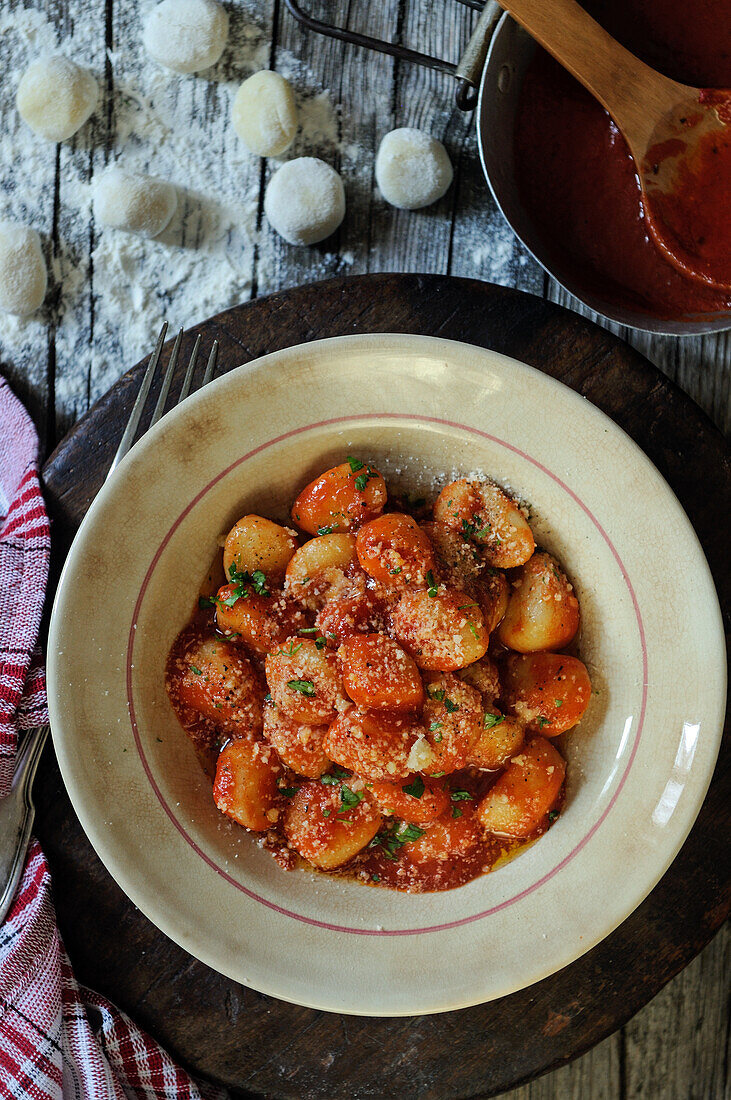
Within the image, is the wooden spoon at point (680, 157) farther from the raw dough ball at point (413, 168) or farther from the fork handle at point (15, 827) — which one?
the fork handle at point (15, 827)

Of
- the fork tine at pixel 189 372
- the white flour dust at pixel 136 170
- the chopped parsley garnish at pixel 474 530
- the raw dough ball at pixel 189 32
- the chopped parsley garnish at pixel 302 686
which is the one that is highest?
the raw dough ball at pixel 189 32

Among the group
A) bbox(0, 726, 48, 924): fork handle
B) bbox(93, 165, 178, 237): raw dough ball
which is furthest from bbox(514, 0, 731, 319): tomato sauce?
bbox(0, 726, 48, 924): fork handle

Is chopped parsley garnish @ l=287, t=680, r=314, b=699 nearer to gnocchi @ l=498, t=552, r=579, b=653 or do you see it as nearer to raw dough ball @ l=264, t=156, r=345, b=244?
gnocchi @ l=498, t=552, r=579, b=653

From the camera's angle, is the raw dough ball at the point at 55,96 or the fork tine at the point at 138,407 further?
the raw dough ball at the point at 55,96

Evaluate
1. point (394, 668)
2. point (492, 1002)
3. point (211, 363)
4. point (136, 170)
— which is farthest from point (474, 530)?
point (136, 170)

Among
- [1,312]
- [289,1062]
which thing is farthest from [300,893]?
Answer: [1,312]

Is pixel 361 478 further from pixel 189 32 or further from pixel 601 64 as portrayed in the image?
pixel 189 32

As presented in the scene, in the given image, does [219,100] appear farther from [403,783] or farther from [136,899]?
[136,899]

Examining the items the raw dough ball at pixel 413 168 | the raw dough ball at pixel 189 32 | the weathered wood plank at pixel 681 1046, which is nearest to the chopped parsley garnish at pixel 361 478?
the raw dough ball at pixel 413 168
